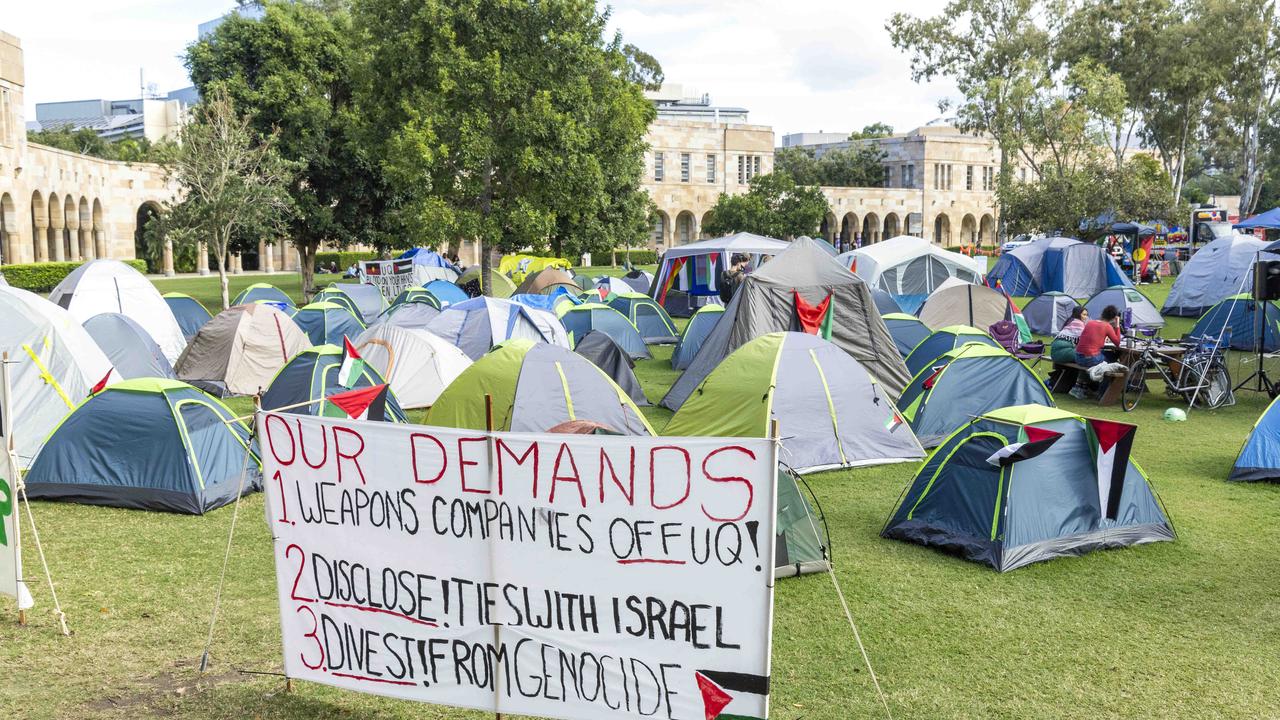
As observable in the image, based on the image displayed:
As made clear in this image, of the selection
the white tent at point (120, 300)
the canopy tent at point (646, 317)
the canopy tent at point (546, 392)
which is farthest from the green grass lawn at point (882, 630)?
the canopy tent at point (646, 317)

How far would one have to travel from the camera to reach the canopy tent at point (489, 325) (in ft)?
52.0

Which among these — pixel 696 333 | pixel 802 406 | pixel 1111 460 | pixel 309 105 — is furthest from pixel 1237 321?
pixel 309 105

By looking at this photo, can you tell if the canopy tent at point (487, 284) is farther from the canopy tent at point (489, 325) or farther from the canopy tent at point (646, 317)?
the canopy tent at point (489, 325)

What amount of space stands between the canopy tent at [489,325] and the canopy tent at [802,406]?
18.9 feet

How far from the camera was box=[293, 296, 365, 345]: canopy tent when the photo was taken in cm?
1747

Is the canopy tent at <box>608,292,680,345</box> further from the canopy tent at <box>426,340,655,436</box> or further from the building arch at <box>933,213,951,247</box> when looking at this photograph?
the building arch at <box>933,213,951,247</box>

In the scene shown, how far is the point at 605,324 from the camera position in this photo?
18578mm

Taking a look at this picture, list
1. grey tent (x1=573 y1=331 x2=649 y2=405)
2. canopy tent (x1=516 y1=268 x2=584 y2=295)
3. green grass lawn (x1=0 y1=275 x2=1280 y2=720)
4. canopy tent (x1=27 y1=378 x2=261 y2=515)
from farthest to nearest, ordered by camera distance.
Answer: canopy tent (x1=516 y1=268 x2=584 y2=295)
grey tent (x1=573 y1=331 x2=649 y2=405)
canopy tent (x1=27 y1=378 x2=261 y2=515)
green grass lawn (x1=0 y1=275 x2=1280 y2=720)

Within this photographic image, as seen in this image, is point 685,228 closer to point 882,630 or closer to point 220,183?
point 220,183

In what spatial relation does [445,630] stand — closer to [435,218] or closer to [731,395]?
[731,395]

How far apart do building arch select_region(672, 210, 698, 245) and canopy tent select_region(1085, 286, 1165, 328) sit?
3974 cm

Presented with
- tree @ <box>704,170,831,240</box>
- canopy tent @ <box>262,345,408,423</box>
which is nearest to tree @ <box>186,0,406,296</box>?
canopy tent @ <box>262,345,408,423</box>

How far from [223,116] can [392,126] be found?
392 cm

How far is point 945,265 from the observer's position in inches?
1074
